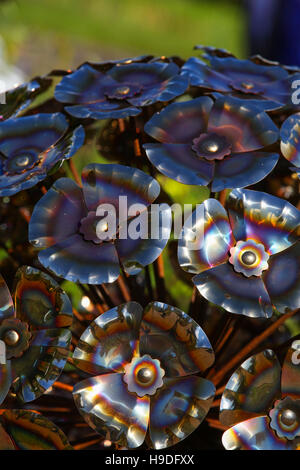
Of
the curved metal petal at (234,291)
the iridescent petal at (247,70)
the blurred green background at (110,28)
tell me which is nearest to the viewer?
the curved metal petal at (234,291)

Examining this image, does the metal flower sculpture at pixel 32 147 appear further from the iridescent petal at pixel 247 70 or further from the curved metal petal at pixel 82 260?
the iridescent petal at pixel 247 70

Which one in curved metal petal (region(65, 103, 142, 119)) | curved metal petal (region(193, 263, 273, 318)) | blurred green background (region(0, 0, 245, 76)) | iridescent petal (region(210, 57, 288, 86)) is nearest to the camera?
curved metal petal (region(193, 263, 273, 318))

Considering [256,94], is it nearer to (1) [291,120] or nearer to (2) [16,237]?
(1) [291,120]

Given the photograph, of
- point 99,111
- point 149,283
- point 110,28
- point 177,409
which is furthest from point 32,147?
point 110,28

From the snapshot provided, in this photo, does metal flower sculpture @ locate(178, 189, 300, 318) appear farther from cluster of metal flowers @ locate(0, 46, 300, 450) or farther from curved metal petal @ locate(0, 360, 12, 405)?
curved metal petal @ locate(0, 360, 12, 405)

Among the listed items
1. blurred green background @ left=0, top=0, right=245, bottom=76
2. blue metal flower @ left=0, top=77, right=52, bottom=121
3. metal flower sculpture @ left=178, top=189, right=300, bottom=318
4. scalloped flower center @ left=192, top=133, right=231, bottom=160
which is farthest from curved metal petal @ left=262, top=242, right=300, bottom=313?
blurred green background @ left=0, top=0, right=245, bottom=76

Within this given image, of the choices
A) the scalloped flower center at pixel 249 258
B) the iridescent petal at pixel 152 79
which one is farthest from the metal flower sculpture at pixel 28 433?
the iridescent petal at pixel 152 79
